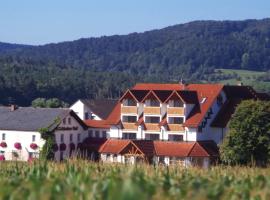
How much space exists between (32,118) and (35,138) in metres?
3.42

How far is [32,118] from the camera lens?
287ft

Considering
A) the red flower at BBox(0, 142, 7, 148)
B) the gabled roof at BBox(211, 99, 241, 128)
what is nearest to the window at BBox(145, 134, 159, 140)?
the gabled roof at BBox(211, 99, 241, 128)

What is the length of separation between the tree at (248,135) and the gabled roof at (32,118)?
19.7 m

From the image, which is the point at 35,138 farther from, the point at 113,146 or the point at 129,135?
the point at 129,135

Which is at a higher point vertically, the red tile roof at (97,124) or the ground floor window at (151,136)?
the red tile roof at (97,124)

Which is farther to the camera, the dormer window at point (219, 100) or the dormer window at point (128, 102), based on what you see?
the dormer window at point (219, 100)

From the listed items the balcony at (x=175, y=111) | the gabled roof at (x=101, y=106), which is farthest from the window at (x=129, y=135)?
the gabled roof at (x=101, y=106)

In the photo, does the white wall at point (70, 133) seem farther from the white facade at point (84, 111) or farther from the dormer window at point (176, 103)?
the white facade at point (84, 111)

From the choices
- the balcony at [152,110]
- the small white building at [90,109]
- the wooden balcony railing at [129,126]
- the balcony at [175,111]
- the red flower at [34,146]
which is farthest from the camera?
the small white building at [90,109]

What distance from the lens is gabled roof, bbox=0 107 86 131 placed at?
3354 inches

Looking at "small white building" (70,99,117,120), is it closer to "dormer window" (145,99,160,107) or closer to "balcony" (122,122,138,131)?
"balcony" (122,122,138,131)

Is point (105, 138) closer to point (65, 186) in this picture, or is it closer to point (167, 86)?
point (167, 86)

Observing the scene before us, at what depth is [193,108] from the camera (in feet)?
273

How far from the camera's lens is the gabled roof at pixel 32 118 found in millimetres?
85188
